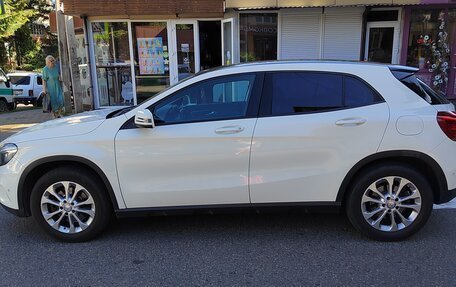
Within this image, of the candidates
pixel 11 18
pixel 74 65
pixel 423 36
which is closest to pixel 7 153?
pixel 74 65

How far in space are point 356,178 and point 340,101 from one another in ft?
2.37

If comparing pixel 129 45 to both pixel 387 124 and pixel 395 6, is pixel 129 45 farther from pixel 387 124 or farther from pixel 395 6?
pixel 387 124

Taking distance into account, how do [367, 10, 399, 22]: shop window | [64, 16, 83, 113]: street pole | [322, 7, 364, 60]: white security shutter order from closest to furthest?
[322, 7, 364, 60]: white security shutter → [367, 10, 399, 22]: shop window → [64, 16, 83, 113]: street pole

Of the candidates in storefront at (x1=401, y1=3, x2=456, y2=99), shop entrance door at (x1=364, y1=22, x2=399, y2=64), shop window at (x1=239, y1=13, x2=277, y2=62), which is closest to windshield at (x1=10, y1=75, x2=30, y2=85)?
shop window at (x1=239, y1=13, x2=277, y2=62)

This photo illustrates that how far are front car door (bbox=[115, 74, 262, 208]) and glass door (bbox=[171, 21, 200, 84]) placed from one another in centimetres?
779

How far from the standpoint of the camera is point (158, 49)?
11.6 metres

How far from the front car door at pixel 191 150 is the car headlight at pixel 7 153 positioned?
39.4 inches

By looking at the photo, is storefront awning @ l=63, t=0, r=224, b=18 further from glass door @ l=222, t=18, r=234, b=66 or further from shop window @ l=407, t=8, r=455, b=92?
shop window @ l=407, t=8, r=455, b=92

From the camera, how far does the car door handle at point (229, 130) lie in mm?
3752

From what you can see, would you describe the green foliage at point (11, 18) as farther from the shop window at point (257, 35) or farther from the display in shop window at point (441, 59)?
the display in shop window at point (441, 59)

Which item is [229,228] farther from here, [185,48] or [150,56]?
[150,56]

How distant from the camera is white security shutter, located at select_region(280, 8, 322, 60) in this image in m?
11.0

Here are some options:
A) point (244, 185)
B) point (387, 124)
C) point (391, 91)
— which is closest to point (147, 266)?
point (244, 185)

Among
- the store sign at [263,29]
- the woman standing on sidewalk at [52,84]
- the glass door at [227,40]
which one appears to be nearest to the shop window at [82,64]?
the woman standing on sidewalk at [52,84]
